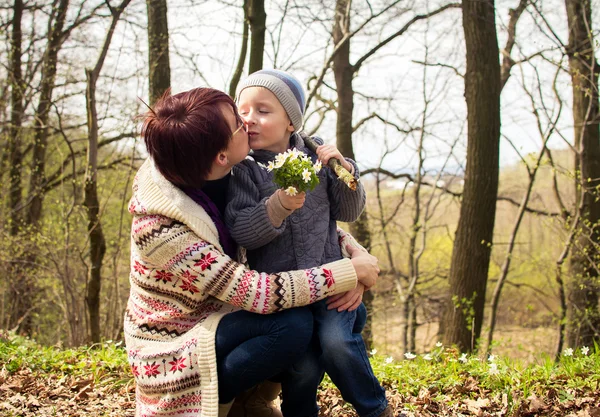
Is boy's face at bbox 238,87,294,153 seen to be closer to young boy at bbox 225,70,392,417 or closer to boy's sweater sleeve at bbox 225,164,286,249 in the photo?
young boy at bbox 225,70,392,417

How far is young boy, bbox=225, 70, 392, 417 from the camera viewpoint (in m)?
2.27

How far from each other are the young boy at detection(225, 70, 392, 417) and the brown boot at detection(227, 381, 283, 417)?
0.14 meters

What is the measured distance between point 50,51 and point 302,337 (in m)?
9.91

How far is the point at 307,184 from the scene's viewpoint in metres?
2.19

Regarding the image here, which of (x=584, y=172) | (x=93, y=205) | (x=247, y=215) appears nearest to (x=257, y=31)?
(x=93, y=205)

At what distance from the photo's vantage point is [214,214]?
2.34 meters

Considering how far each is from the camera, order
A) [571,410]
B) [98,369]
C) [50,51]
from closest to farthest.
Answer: [571,410] < [98,369] < [50,51]

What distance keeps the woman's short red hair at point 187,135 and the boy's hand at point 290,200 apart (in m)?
A: 0.28

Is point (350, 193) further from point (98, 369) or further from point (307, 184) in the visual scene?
point (98, 369)

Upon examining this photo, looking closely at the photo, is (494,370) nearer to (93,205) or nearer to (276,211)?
(276,211)

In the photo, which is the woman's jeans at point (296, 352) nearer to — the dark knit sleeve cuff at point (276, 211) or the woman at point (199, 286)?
the woman at point (199, 286)

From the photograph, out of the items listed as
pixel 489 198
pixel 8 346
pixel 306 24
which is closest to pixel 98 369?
pixel 8 346

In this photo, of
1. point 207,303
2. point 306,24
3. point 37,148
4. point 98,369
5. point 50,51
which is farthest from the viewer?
point 37,148

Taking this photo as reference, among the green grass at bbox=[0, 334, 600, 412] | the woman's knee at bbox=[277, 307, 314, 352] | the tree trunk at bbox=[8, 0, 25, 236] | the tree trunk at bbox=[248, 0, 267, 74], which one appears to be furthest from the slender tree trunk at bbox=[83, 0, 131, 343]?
the tree trunk at bbox=[8, 0, 25, 236]
